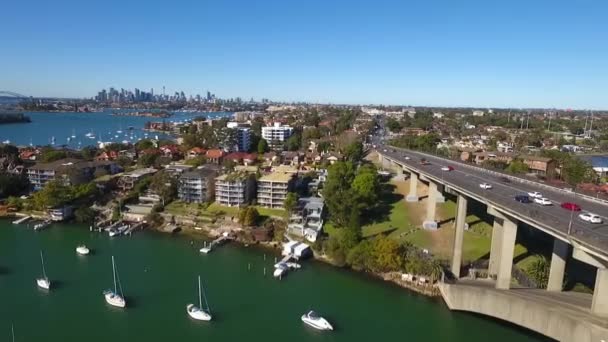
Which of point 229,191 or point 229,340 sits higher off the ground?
point 229,191

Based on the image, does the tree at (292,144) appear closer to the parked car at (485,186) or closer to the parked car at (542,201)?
the parked car at (485,186)

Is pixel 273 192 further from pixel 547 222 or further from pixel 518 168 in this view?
pixel 518 168

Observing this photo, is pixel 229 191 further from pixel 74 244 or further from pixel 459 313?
pixel 459 313

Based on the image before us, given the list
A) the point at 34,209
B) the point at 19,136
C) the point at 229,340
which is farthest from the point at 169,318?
the point at 19,136

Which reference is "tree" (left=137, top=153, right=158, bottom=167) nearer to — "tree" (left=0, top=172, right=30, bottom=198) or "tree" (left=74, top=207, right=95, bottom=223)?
"tree" (left=0, top=172, right=30, bottom=198)

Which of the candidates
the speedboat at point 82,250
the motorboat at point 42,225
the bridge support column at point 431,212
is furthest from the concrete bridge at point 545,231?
the motorboat at point 42,225
